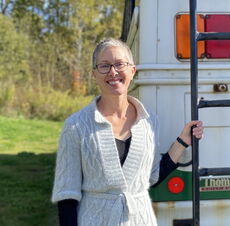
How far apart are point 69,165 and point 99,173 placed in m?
0.13

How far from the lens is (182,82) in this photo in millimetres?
2357

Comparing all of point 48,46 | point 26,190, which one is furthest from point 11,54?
point 26,190

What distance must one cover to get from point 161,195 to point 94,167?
2.15 ft

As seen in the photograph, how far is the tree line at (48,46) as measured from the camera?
1703 cm

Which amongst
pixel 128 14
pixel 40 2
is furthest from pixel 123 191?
pixel 40 2

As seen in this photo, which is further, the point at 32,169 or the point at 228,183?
the point at 32,169

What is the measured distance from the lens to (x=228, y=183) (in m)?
2.39

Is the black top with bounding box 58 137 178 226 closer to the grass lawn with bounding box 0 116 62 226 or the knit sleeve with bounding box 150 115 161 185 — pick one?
the knit sleeve with bounding box 150 115 161 185

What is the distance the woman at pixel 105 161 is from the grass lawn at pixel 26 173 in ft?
9.54

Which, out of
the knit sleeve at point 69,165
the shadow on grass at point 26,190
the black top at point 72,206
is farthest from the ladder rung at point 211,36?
the shadow on grass at point 26,190

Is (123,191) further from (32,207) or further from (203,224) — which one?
(32,207)

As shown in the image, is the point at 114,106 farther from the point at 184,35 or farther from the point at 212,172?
the point at 184,35

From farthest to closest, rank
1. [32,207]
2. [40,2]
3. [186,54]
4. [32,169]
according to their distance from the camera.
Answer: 1. [40,2]
2. [32,169]
3. [32,207]
4. [186,54]

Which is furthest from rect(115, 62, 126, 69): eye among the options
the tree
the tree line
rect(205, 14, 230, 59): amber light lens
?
the tree
